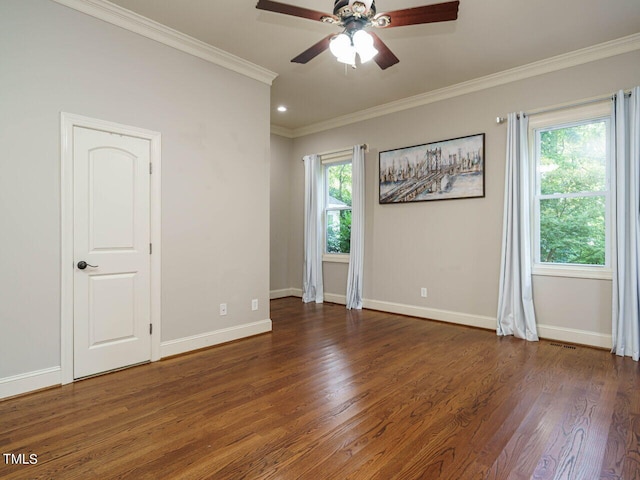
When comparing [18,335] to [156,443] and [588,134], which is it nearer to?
[156,443]

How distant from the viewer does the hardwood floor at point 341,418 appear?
1823 millimetres

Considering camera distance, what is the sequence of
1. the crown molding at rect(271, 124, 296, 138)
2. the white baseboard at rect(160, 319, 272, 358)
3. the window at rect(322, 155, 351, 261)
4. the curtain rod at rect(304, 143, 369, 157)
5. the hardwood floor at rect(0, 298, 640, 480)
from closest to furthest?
1. the hardwood floor at rect(0, 298, 640, 480)
2. the white baseboard at rect(160, 319, 272, 358)
3. the curtain rod at rect(304, 143, 369, 157)
4. the window at rect(322, 155, 351, 261)
5. the crown molding at rect(271, 124, 296, 138)

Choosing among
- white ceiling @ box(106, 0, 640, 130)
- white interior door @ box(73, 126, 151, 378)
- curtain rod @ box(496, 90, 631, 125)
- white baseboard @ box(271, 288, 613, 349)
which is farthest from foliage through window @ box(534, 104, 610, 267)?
white interior door @ box(73, 126, 151, 378)

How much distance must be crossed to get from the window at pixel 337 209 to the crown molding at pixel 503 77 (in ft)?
2.29

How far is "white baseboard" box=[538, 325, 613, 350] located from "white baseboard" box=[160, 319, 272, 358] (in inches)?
123

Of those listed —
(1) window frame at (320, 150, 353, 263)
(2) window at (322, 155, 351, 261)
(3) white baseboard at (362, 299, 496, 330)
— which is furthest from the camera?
(2) window at (322, 155, 351, 261)

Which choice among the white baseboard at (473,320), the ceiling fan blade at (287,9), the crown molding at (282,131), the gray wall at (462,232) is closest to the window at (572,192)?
the gray wall at (462,232)

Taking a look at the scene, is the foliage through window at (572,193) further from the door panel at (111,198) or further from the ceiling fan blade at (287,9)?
the door panel at (111,198)

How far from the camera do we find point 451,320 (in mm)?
4719

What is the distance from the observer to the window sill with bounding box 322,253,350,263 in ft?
19.6

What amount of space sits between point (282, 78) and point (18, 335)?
365 cm

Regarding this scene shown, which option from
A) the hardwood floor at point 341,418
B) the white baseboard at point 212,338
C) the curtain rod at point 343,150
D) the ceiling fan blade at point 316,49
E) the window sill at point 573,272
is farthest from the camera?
the curtain rod at point 343,150

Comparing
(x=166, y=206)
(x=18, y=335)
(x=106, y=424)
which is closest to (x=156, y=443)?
(x=106, y=424)

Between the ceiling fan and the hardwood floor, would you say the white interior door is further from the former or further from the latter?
the ceiling fan
